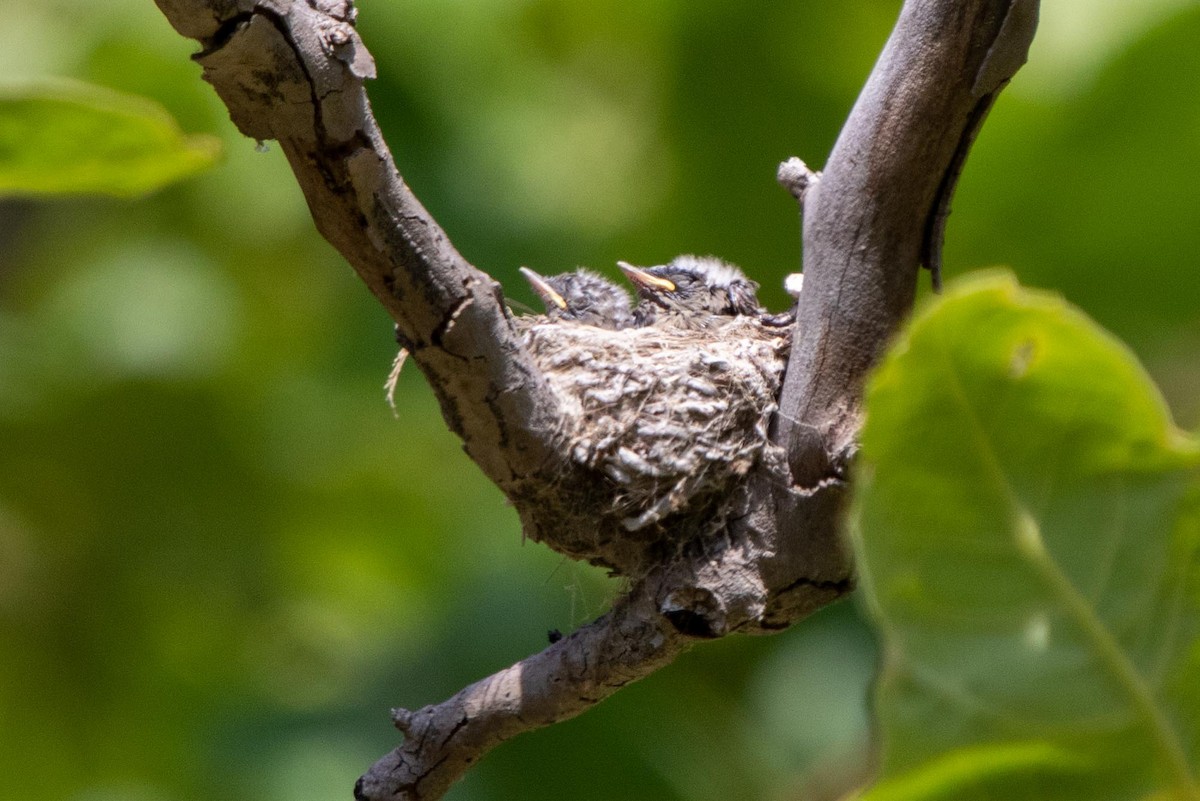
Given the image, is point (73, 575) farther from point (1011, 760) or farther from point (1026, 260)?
point (1011, 760)

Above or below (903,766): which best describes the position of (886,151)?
above

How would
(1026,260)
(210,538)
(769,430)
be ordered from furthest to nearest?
(210,538) → (1026,260) → (769,430)

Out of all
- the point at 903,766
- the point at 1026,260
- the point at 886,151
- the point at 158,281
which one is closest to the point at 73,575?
the point at 158,281

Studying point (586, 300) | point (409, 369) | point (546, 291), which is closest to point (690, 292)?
point (586, 300)

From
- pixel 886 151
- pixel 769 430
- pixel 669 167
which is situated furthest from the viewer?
pixel 669 167

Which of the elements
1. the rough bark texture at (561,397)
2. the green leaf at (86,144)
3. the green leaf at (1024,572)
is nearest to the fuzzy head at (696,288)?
the rough bark texture at (561,397)

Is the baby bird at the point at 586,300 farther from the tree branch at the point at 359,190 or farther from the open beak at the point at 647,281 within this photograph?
the tree branch at the point at 359,190

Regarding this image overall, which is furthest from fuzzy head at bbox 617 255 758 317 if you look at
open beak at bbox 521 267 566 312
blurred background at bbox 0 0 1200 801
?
blurred background at bbox 0 0 1200 801
